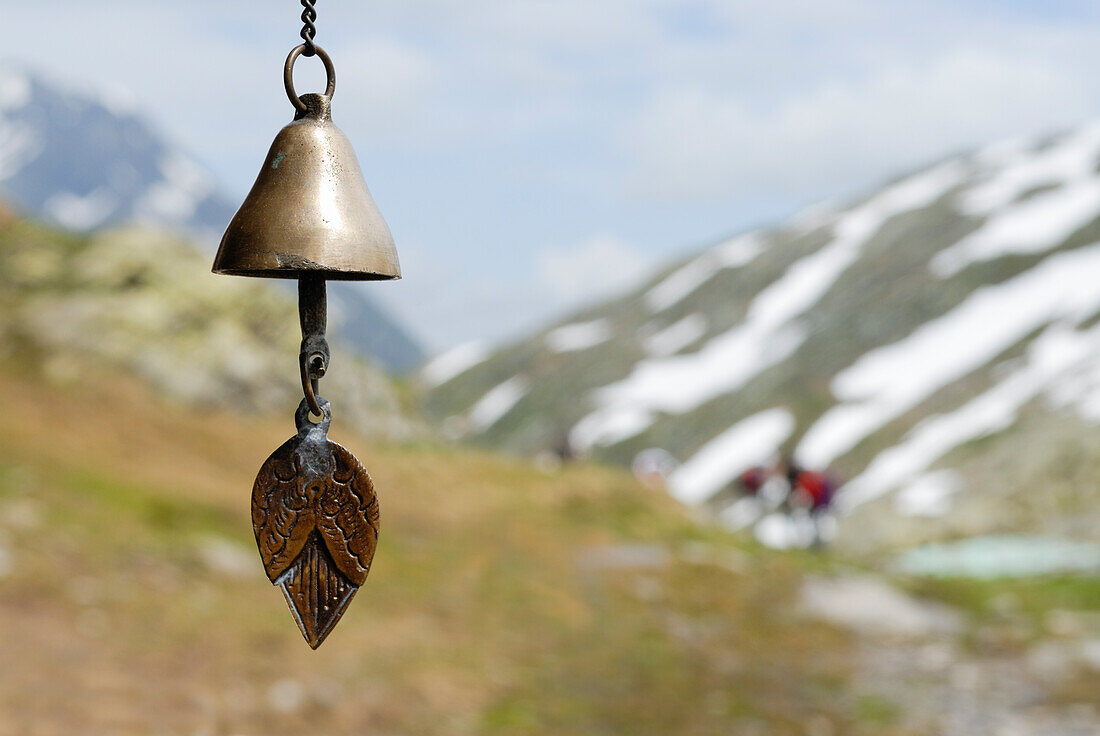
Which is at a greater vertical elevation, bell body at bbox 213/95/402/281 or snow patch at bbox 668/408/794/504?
snow patch at bbox 668/408/794/504

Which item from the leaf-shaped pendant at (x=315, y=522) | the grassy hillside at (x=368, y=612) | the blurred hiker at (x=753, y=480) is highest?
the blurred hiker at (x=753, y=480)

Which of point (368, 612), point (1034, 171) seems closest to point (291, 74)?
point (368, 612)

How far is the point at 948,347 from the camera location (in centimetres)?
7094

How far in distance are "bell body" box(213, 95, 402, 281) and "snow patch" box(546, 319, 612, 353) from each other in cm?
10305

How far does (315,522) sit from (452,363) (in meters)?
131

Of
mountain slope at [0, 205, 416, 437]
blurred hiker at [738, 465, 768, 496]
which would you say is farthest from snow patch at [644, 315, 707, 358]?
mountain slope at [0, 205, 416, 437]

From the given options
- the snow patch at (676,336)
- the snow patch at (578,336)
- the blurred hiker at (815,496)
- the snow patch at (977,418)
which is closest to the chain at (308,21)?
the blurred hiker at (815,496)

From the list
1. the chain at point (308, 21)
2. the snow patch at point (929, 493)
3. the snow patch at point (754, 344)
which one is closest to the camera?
the chain at point (308, 21)

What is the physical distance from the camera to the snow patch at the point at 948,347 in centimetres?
6481

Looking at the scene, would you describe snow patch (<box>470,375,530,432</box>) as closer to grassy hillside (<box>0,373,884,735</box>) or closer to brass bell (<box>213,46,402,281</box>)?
grassy hillside (<box>0,373,884,735</box>)

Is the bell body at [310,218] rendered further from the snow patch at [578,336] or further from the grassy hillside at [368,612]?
the snow patch at [578,336]

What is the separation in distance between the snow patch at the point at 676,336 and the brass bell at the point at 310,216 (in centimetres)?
9072

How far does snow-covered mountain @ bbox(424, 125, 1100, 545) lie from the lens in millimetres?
52719

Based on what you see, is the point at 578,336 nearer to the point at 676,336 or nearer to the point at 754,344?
the point at 676,336
